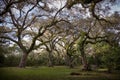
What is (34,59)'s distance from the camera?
75188mm

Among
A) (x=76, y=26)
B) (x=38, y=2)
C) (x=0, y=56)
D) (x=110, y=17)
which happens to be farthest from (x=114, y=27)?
(x=0, y=56)

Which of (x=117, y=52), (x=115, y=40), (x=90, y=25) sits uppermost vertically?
(x=90, y=25)

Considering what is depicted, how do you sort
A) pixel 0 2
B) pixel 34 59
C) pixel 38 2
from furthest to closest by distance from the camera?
pixel 34 59
pixel 38 2
pixel 0 2

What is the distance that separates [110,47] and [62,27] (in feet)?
35.7

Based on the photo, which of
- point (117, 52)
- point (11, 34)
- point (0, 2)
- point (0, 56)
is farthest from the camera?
point (0, 56)

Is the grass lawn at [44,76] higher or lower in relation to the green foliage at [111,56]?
lower

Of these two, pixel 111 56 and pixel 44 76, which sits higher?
pixel 111 56

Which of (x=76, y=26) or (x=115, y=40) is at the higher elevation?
(x=76, y=26)

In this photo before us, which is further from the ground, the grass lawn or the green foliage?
the green foliage

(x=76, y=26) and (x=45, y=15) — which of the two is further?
(x=76, y=26)

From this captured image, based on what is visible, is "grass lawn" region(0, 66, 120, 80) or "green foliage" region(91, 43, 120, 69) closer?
"grass lawn" region(0, 66, 120, 80)

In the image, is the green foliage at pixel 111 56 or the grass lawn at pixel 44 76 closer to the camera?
the grass lawn at pixel 44 76

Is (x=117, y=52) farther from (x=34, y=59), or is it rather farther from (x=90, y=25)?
(x=34, y=59)

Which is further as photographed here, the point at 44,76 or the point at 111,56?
the point at 111,56
